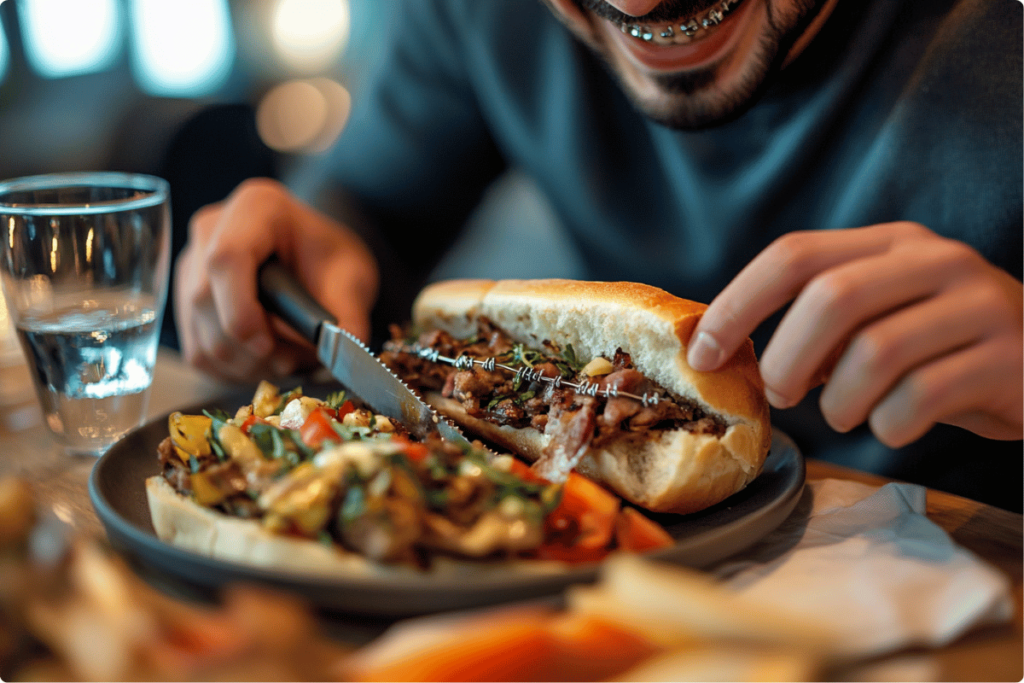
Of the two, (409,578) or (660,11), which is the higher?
(660,11)

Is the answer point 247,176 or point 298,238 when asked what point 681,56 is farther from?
point 247,176

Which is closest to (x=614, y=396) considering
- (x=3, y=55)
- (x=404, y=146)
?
(x=404, y=146)

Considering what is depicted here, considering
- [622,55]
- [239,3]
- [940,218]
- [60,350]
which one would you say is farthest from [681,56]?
[239,3]

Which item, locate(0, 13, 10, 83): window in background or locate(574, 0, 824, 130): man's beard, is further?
locate(0, 13, 10, 83): window in background

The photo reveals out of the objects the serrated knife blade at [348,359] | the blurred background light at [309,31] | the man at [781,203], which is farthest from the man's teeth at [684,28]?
the blurred background light at [309,31]

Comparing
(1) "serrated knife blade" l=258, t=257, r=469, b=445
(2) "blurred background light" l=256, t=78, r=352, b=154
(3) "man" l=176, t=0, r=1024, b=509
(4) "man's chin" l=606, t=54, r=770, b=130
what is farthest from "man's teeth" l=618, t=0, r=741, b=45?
(2) "blurred background light" l=256, t=78, r=352, b=154

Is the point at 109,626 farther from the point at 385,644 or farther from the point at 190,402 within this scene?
the point at 190,402

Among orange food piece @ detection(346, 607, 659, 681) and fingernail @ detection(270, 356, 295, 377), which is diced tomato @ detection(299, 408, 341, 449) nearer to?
orange food piece @ detection(346, 607, 659, 681)
